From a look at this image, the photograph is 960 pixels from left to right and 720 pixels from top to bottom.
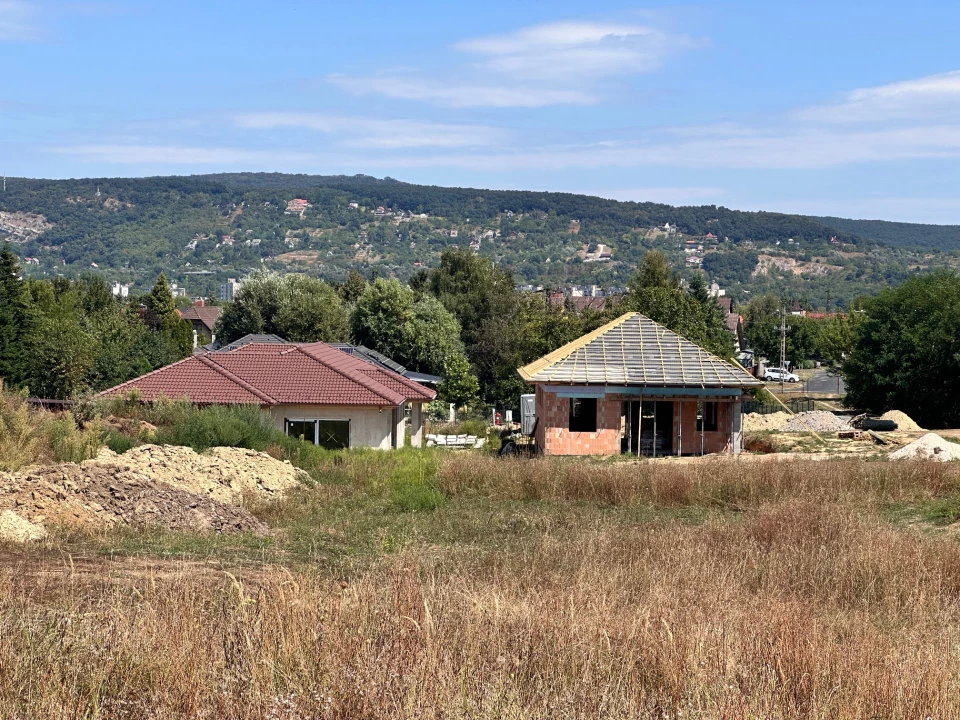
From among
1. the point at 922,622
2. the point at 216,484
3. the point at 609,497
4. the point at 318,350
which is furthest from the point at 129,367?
the point at 922,622

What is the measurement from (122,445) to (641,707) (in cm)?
1890

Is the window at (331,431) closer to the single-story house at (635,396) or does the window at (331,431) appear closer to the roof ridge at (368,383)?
the roof ridge at (368,383)

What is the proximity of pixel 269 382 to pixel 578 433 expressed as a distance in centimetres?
946

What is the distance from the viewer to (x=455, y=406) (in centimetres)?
5669

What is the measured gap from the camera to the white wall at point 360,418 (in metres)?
34.8

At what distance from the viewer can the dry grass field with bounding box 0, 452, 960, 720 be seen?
7559 mm

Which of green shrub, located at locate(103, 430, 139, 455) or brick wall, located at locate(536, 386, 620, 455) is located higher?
green shrub, located at locate(103, 430, 139, 455)

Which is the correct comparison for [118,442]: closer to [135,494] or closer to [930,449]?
[135,494]

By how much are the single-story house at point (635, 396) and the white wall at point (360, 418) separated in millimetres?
4491

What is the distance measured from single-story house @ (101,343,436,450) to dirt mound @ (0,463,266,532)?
47.5ft

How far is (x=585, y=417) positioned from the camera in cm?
3522

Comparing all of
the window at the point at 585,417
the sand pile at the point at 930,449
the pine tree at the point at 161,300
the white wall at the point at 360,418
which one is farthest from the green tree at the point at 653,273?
the sand pile at the point at 930,449

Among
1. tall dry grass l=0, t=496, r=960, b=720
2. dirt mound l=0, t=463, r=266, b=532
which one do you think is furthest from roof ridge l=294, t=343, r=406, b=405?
tall dry grass l=0, t=496, r=960, b=720

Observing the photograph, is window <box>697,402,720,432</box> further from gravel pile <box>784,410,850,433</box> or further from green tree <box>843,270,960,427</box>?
green tree <box>843,270,960,427</box>
